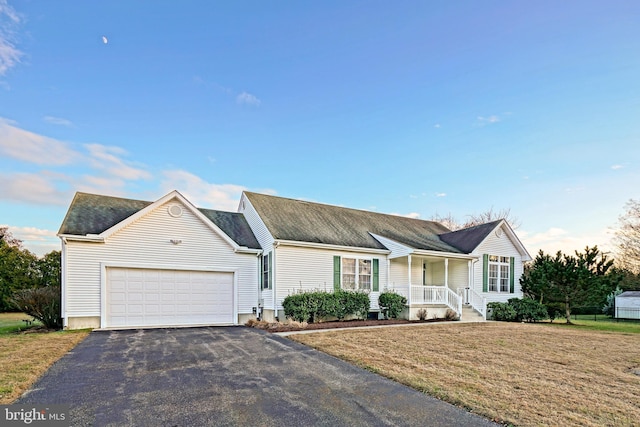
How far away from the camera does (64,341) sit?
9.45 metres

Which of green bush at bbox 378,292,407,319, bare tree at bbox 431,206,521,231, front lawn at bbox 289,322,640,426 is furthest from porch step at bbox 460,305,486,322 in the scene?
bare tree at bbox 431,206,521,231

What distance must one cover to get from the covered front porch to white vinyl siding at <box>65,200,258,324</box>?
271 inches

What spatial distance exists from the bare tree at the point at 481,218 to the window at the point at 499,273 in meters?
20.2

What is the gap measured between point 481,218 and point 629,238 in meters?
12.7

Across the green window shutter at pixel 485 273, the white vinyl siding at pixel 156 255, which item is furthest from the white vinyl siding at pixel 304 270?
the green window shutter at pixel 485 273

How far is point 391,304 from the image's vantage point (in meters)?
15.6

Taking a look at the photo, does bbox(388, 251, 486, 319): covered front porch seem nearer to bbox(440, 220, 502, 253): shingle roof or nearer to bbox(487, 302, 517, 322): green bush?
bbox(487, 302, 517, 322): green bush

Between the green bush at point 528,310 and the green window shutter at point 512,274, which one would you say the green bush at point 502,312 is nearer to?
the green bush at point 528,310

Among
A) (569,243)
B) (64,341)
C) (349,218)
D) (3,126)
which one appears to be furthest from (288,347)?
(569,243)

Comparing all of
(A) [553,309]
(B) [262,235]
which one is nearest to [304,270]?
(B) [262,235]

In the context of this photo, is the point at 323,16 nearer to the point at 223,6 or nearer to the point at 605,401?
the point at 223,6

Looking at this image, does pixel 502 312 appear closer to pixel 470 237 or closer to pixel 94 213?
pixel 470 237

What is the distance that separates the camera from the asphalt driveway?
4.15 m

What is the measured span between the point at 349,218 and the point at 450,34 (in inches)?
398
